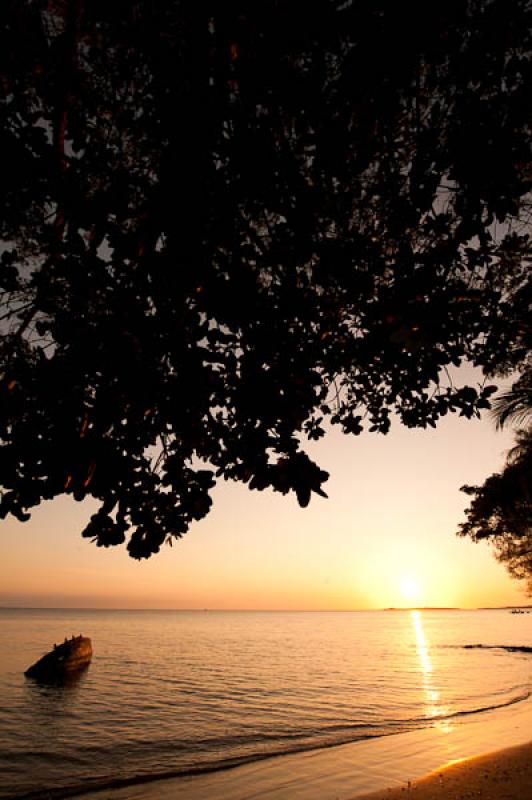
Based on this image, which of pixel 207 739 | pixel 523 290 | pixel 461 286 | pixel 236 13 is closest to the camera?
pixel 236 13

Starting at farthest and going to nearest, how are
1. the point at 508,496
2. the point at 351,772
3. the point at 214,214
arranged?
the point at 508,496
the point at 351,772
the point at 214,214

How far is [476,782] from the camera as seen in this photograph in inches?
342

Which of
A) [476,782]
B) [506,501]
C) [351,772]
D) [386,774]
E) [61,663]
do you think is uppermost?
[506,501]

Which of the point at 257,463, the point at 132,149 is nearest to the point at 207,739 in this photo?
the point at 257,463

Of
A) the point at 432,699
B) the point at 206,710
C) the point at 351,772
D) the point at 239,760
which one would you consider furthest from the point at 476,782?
the point at 432,699

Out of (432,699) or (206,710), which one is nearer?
(206,710)

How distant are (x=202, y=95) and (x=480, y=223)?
2.51m

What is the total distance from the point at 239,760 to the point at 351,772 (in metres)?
4.13

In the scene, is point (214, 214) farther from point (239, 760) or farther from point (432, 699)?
point (432, 699)

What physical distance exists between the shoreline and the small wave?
33 cm

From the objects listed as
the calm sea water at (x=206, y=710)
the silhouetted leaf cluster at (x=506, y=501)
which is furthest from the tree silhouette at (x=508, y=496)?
the calm sea water at (x=206, y=710)

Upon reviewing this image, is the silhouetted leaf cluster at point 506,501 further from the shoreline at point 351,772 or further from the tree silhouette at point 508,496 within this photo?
the shoreline at point 351,772

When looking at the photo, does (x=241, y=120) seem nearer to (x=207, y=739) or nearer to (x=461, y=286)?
(x=461, y=286)

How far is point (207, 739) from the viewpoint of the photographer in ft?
56.1
